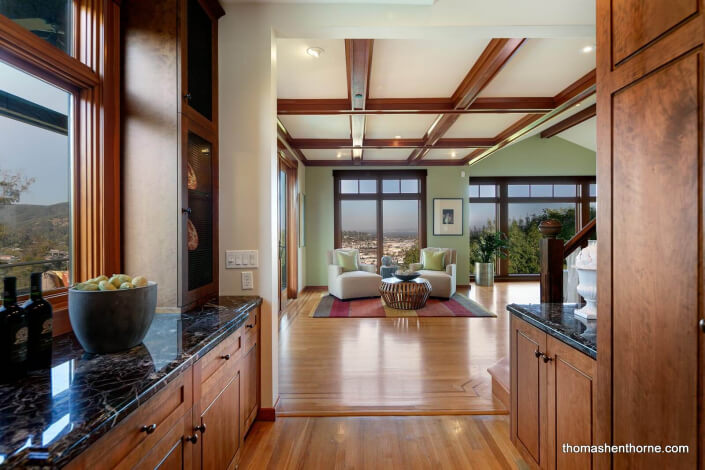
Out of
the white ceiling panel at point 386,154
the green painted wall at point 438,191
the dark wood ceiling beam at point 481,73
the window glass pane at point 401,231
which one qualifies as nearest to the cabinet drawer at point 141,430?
the dark wood ceiling beam at point 481,73

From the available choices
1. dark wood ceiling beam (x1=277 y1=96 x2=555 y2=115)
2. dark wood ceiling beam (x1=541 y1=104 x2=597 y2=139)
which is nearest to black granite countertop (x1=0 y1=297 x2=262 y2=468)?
dark wood ceiling beam (x1=277 y1=96 x2=555 y2=115)

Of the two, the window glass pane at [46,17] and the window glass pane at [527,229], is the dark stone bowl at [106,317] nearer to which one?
the window glass pane at [46,17]

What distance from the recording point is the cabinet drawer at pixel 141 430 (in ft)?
2.70

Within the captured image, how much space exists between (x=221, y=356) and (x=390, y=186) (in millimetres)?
6953

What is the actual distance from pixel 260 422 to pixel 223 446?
766mm

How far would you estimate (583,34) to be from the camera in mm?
2396

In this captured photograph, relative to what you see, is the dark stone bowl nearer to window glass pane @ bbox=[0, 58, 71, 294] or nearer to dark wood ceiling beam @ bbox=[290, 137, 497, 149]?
window glass pane @ bbox=[0, 58, 71, 294]

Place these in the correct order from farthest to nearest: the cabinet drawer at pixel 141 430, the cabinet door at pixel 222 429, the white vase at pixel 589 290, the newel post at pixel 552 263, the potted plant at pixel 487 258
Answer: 1. the potted plant at pixel 487 258
2. the newel post at pixel 552 263
3. the white vase at pixel 589 290
4. the cabinet door at pixel 222 429
5. the cabinet drawer at pixel 141 430

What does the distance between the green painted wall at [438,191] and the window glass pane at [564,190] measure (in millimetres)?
351

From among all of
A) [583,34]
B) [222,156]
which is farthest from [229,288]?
[583,34]

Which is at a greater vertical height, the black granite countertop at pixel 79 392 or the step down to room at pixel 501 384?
the black granite countertop at pixel 79 392

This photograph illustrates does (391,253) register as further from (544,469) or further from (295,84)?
(544,469)

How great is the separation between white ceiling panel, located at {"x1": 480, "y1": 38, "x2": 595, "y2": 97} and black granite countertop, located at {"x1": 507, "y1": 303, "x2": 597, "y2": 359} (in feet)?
7.64

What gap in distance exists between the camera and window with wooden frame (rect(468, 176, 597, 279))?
337 inches
